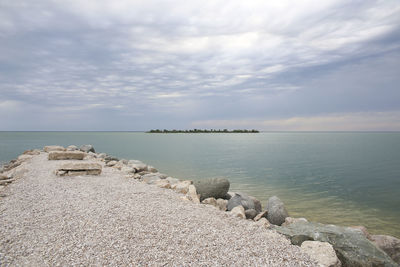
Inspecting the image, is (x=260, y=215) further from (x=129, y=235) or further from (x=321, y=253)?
(x=129, y=235)

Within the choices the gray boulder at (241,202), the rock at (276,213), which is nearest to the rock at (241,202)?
the gray boulder at (241,202)

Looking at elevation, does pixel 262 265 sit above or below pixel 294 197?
above

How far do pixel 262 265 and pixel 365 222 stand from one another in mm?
7773

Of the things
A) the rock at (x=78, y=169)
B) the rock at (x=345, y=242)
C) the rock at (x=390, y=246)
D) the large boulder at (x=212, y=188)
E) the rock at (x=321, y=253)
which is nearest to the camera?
the rock at (x=321, y=253)

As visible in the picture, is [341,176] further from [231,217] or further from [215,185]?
[231,217]

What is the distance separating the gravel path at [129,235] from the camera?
4.45 meters

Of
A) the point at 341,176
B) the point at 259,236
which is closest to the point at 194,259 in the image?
the point at 259,236

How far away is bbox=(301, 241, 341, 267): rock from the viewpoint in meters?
4.66

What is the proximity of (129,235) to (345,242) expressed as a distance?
4924mm

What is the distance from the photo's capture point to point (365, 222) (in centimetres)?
967

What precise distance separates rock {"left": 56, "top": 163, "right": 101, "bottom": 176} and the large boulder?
215 inches

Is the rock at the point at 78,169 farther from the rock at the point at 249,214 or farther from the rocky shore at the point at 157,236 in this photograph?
the rock at the point at 249,214

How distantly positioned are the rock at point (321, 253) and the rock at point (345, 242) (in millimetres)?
344

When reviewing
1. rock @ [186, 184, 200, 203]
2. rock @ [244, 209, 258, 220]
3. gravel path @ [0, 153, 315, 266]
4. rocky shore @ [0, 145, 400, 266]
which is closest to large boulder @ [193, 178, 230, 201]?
rock @ [186, 184, 200, 203]
